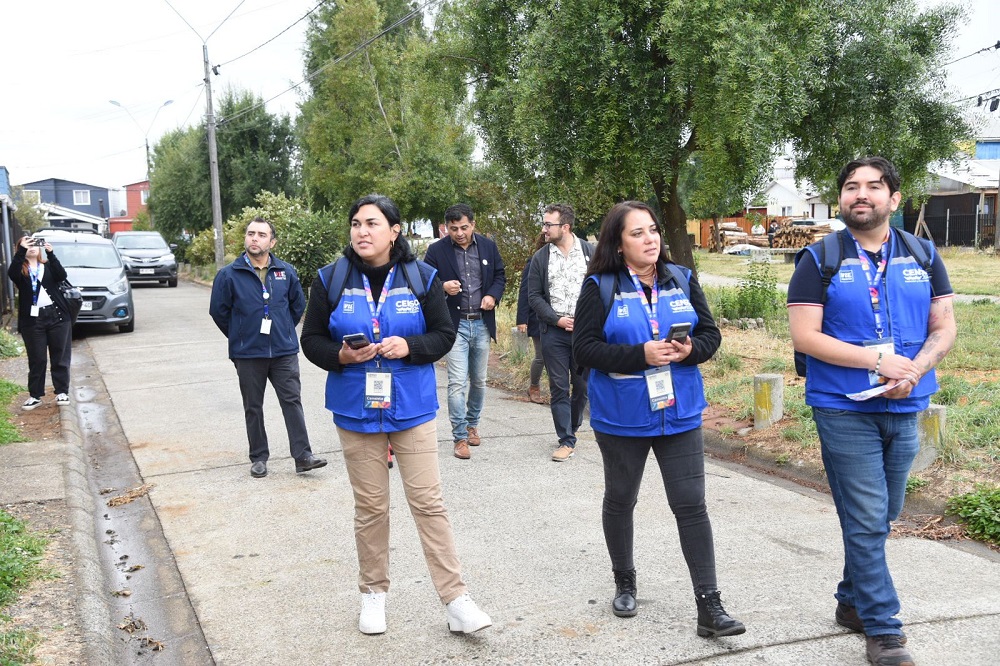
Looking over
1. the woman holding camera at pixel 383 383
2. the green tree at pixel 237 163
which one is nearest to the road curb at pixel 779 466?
the woman holding camera at pixel 383 383

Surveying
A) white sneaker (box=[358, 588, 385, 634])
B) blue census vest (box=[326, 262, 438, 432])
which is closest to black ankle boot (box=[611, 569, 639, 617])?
white sneaker (box=[358, 588, 385, 634])

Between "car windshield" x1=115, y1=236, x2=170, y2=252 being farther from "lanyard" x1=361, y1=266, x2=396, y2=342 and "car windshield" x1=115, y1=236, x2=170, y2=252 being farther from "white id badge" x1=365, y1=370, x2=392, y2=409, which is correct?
"white id badge" x1=365, y1=370, x2=392, y2=409

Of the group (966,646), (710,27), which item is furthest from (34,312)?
(966,646)

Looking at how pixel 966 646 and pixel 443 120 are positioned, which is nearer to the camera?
pixel 966 646

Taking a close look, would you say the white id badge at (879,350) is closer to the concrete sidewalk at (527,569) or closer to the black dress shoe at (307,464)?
the concrete sidewalk at (527,569)

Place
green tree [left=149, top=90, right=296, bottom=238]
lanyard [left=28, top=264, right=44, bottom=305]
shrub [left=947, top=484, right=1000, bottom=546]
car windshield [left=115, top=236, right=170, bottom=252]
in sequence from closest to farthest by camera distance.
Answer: shrub [left=947, top=484, right=1000, bottom=546] < lanyard [left=28, top=264, right=44, bottom=305] < car windshield [left=115, top=236, right=170, bottom=252] < green tree [left=149, top=90, right=296, bottom=238]

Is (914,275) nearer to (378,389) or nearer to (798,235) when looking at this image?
(378,389)

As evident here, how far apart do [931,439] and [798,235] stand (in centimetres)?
3223

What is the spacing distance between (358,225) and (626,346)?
1256 mm

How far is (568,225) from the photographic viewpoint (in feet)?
23.6

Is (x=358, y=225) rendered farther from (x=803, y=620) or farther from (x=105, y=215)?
(x=105, y=215)

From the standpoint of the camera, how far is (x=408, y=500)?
4.11m

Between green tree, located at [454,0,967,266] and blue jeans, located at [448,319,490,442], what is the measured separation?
9.02 feet

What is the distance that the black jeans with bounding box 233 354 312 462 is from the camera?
698 centimetres
